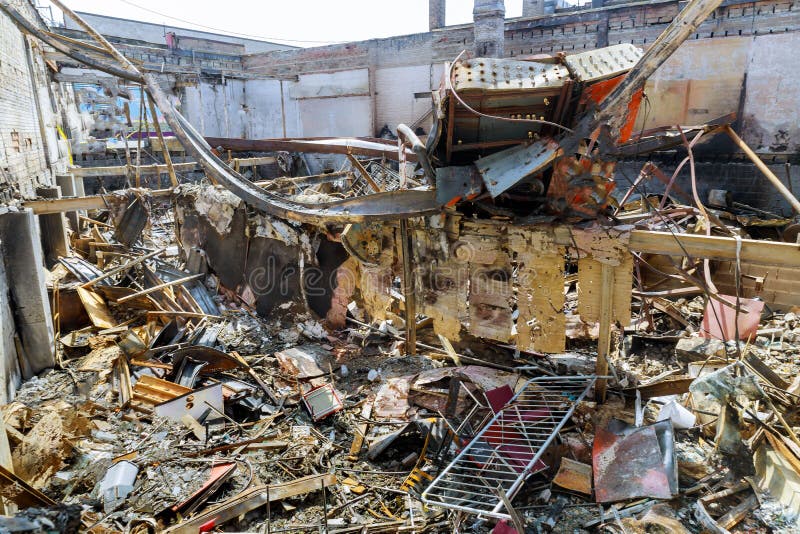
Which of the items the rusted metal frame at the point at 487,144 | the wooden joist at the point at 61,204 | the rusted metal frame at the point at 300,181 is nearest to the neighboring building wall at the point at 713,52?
the rusted metal frame at the point at 300,181

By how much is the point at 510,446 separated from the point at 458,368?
147cm

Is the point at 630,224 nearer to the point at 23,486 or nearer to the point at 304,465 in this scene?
the point at 304,465

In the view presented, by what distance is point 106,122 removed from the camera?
21.1m

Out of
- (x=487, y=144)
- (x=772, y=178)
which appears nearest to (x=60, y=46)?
(x=487, y=144)

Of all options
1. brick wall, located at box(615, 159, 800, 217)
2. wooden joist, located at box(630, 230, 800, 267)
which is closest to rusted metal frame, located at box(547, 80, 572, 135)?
wooden joist, located at box(630, 230, 800, 267)

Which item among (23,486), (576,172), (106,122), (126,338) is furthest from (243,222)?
(106,122)

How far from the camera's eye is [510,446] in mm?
4820

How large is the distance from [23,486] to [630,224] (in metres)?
5.77

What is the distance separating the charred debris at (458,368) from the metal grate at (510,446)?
0.04m

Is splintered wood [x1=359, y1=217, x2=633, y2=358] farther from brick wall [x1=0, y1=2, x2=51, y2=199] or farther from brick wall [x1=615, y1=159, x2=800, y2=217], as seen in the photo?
brick wall [x1=615, y1=159, x2=800, y2=217]

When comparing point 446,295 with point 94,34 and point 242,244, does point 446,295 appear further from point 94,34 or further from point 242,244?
point 94,34

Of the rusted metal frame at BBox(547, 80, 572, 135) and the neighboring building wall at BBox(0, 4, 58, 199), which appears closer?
the rusted metal frame at BBox(547, 80, 572, 135)

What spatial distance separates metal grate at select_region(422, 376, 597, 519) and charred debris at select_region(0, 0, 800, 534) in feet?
0.13

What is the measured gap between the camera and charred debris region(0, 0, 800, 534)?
4.15 m
